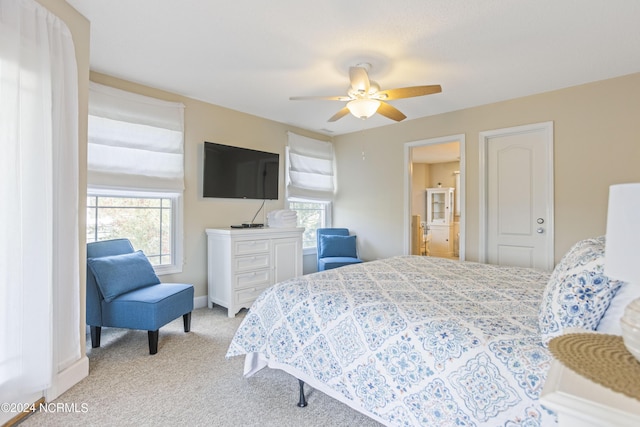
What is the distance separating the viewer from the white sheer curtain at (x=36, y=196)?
4.85 feet

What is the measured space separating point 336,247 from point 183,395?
2.93 meters

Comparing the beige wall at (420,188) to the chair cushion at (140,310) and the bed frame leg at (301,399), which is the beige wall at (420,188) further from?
the bed frame leg at (301,399)

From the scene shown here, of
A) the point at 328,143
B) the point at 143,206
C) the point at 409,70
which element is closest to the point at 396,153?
the point at 328,143

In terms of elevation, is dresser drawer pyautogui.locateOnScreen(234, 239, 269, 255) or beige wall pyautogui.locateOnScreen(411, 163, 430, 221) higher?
beige wall pyautogui.locateOnScreen(411, 163, 430, 221)

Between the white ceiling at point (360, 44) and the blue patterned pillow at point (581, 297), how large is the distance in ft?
5.55

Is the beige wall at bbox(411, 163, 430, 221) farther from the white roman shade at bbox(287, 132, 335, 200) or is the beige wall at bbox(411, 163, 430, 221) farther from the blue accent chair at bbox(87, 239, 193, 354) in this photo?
the blue accent chair at bbox(87, 239, 193, 354)

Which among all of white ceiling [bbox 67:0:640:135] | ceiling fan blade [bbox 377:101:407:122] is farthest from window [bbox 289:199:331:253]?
ceiling fan blade [bbox 377:101:407:122]

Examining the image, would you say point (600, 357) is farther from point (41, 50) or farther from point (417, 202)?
point (417, 202)

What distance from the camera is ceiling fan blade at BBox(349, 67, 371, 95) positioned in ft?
7.78

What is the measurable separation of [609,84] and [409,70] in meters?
1.98

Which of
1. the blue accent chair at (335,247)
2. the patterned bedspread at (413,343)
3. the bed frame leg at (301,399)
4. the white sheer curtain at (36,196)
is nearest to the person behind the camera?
the patterned bedspread at (413,343)

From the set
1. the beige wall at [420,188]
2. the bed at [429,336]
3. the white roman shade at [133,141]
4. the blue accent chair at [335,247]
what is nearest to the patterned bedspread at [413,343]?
the bed at [429,336]

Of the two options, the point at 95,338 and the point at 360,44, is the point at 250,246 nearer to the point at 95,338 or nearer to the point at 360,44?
the point at 95,338

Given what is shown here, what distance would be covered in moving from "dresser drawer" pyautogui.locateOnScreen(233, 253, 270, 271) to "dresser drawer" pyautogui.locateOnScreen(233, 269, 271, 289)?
0.19ft
